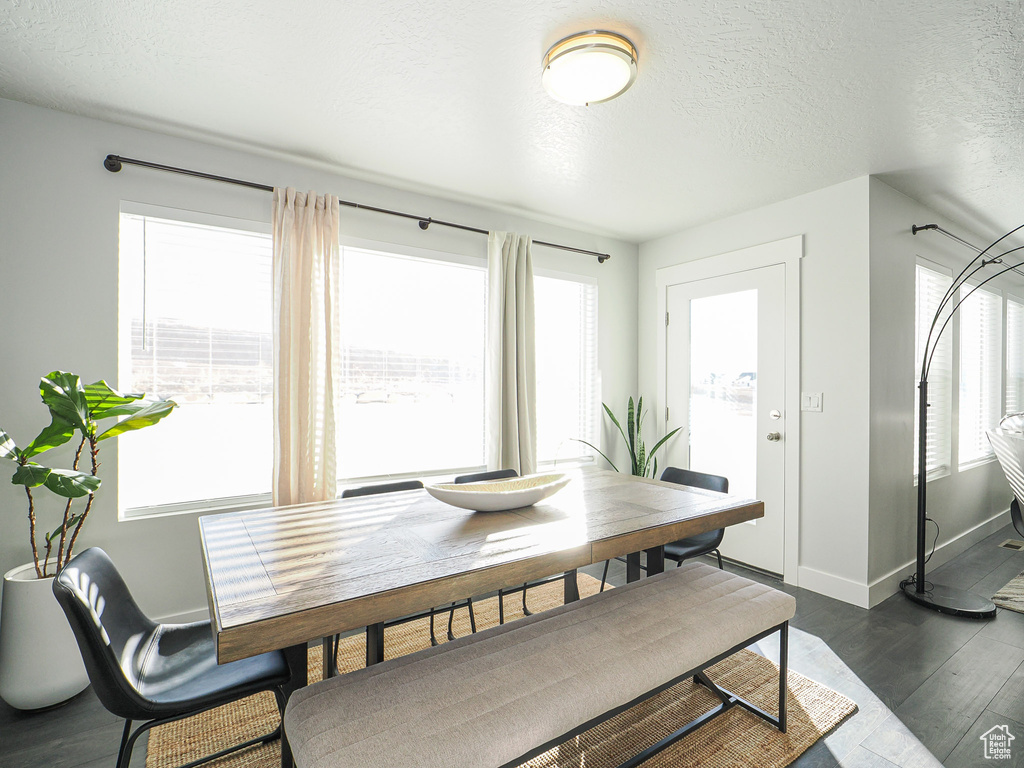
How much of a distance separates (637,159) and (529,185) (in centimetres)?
71

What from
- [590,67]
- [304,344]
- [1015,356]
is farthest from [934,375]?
[304,344]

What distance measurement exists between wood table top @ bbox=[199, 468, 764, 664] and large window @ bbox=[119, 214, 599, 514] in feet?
3.06

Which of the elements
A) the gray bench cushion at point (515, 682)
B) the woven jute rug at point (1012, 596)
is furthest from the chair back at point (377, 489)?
the woven jute rug at point (1012, 596)

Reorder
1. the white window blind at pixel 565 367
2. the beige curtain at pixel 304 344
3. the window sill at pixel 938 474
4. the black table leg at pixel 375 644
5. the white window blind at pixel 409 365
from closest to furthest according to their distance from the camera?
the black table leg at pixel 375 644 → the beige curtain at pixel 304 344 → the white window blind at pixel 409 365 → the window sill at pixel 938 474 → the white window blind at pixel 565 367

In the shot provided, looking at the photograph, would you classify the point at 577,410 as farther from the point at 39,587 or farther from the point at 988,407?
the point at 988,407

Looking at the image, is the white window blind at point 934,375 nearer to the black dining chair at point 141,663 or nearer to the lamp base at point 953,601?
the lamp base at point 953,601

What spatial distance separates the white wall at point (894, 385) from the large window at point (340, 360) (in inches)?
77.0

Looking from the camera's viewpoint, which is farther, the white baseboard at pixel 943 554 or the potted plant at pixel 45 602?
the white baseboard at pixel 943 554

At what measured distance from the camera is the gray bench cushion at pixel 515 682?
1094 millimetres

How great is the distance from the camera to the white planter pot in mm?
1927

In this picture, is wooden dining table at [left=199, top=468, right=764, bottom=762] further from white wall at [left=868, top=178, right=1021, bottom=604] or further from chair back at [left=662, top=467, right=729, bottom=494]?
white wall at [left=868, top=178, right=1021, bottom=604]

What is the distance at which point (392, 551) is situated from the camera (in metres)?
1.49

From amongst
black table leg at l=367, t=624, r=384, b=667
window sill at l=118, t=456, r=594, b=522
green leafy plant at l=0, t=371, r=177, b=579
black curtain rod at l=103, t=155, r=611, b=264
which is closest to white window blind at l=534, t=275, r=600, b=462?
black curtain rod at l=103, t=155, r=611, b=264

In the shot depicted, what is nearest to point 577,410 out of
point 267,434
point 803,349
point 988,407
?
point 803,349
